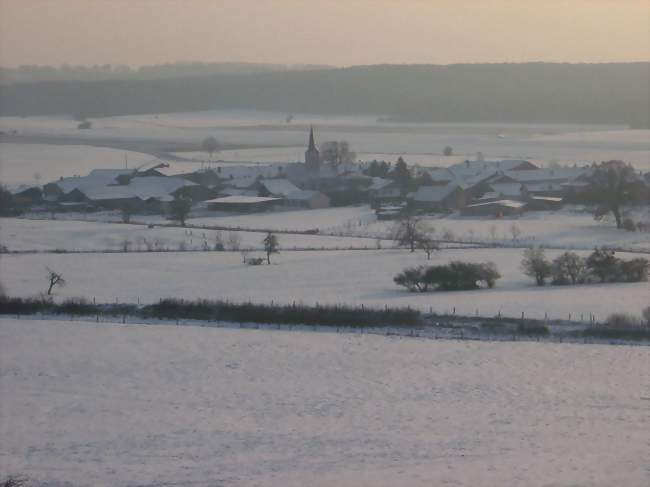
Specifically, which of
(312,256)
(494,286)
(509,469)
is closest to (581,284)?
(494,286)

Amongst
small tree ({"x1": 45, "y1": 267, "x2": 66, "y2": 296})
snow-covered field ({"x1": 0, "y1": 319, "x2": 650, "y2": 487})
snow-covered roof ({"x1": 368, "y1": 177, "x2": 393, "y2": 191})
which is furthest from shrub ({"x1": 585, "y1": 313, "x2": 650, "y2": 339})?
snow-covered roof ({"x1": 368, "y1": 177, "x2": 393, "y2": 191})

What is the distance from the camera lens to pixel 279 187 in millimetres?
30391

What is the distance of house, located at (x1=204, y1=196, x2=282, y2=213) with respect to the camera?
27.6 metres

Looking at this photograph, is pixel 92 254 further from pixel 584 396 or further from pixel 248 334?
pixel 584 396

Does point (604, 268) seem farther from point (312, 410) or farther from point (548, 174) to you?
point (548, 174)

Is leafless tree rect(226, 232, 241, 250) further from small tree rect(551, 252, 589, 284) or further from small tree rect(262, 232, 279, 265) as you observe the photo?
small tree rect(551, 252, 589, 284)

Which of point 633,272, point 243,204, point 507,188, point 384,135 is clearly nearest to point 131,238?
point 243,204

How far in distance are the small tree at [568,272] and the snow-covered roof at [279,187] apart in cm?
1472

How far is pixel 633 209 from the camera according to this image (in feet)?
79.9

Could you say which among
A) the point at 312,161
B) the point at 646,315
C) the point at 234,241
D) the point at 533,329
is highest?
the point at 312,161

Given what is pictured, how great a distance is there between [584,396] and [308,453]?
275 cm

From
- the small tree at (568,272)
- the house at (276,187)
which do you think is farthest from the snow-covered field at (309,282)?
the house at (276,187)

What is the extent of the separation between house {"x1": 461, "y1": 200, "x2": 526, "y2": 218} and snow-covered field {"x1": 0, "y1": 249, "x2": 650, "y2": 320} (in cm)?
701

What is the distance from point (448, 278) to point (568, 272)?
1.70 m
